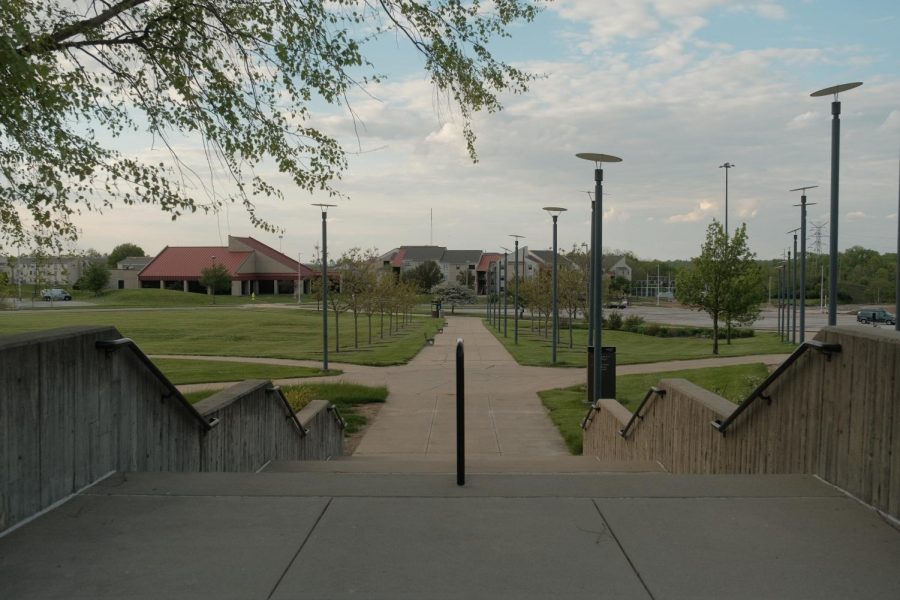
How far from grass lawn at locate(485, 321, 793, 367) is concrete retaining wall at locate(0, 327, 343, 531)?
20.4m

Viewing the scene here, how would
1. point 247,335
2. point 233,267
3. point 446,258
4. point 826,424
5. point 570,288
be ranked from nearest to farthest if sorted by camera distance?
1. point 826,424
2. point 570,288
3. point 247,335
4. point 233,267
5. point 446,258

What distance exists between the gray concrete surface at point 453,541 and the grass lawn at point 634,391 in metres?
8.25

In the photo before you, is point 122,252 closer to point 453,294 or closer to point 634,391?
point 453,294

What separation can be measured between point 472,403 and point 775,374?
12.0 m

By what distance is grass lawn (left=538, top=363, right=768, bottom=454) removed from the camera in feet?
46.0

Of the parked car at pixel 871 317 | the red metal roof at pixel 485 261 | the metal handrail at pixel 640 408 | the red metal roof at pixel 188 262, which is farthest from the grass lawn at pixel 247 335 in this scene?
the red metal roof at pixel 485 261

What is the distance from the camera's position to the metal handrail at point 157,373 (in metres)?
4.73

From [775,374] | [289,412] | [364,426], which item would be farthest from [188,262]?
[775,374]

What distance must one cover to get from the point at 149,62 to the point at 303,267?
90702 millimetres

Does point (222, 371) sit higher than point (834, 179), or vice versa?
point (834, 179)

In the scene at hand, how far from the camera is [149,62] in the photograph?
806 cm

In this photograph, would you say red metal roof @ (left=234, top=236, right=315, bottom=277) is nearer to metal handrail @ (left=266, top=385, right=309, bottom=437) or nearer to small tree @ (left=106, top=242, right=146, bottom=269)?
small tree @ (left=106, top=242, right=146, bottom=269)

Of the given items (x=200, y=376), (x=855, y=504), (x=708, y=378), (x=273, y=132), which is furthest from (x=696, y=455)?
(x=200, y=376)

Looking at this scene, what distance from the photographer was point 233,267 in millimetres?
94000
